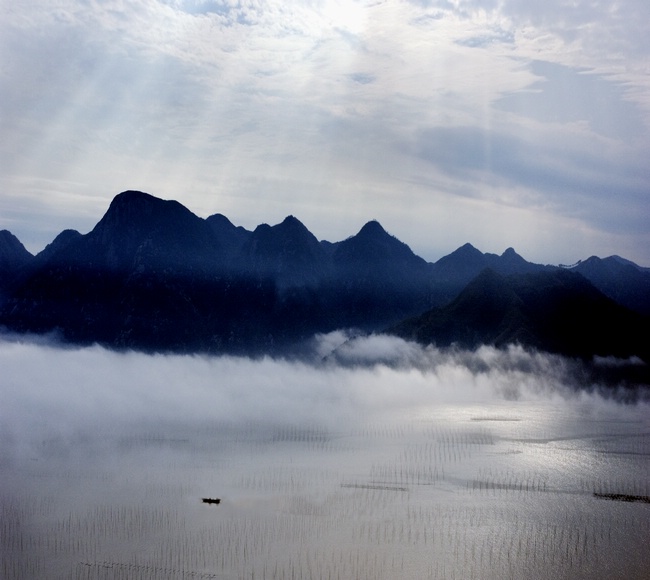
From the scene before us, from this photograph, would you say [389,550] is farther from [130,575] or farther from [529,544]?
[130,575]

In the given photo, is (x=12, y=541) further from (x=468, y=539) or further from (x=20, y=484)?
(x=468, y=539)

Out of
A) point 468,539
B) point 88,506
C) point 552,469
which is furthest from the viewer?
point 552,469

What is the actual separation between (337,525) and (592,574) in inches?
1724

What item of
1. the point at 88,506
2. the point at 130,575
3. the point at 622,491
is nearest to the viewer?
the point at 130,575

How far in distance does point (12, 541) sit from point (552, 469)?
13518cm

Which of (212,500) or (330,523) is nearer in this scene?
(330,523)

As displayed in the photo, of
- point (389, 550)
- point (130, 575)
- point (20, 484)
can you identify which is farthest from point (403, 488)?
point (20, 484)

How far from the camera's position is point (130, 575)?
326 ft

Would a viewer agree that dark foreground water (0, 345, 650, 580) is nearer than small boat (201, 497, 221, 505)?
Yes

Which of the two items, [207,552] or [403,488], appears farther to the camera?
[403,488]

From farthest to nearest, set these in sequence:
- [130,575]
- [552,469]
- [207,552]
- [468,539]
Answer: [552,469]
[468,539]
[207,552]
[130,575]

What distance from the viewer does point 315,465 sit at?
644ft

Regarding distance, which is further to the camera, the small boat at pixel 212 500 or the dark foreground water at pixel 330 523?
the small boat at pixel 212 500

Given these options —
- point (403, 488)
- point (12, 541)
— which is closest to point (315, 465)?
point (403, 488)
